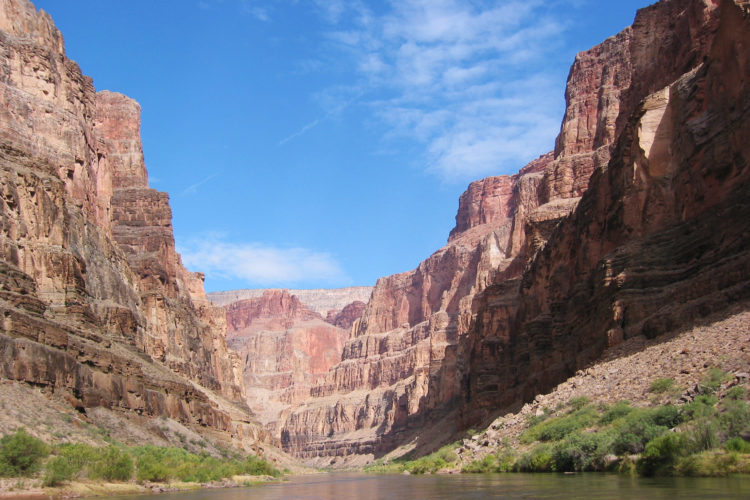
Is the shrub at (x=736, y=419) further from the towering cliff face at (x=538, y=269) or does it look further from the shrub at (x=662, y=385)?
the towering cliff face at (x=538, y=269)

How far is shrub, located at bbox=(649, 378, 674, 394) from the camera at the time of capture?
36.9 metres

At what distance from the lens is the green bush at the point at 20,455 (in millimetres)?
33281

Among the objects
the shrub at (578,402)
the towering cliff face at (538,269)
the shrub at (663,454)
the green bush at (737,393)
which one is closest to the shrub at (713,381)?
→ the green bush at (737,393)

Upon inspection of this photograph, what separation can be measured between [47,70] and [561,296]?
42579 millimetres

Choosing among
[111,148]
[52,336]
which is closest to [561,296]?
[52,336]

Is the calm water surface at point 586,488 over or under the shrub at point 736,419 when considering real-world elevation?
under

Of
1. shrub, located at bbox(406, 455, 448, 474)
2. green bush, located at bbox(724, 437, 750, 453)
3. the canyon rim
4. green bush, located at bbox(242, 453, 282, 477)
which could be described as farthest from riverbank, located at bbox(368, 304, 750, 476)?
green bush, located at bbox(242, 453, 282, 477)

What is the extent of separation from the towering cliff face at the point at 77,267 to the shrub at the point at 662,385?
2741cm

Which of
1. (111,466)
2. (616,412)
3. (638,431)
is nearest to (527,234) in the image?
(616,412)

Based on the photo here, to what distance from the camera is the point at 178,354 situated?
289 feet

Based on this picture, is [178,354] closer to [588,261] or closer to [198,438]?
[198,438]

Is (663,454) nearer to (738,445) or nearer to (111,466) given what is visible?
(738,445)

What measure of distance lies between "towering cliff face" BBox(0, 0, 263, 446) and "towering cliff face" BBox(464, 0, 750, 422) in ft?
91.5

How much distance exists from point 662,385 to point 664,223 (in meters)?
18.5
